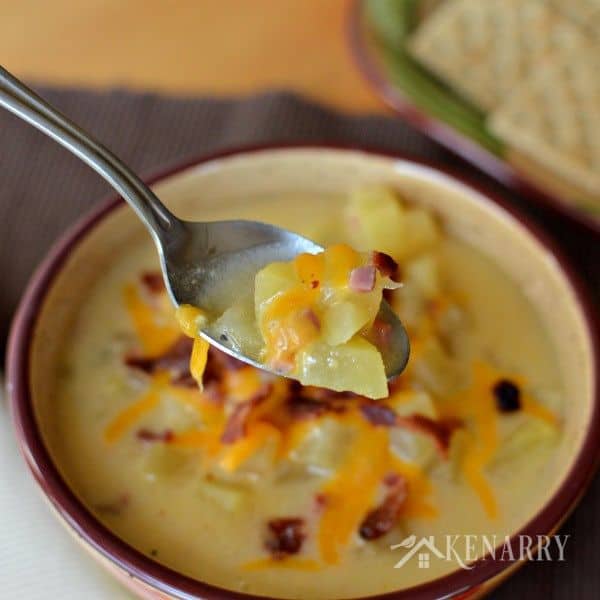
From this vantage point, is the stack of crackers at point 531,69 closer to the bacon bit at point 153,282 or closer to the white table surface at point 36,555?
the bacon bit at point 153,282

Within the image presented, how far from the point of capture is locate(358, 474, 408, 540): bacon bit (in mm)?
1151

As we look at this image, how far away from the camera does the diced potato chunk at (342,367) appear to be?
1.00 metres

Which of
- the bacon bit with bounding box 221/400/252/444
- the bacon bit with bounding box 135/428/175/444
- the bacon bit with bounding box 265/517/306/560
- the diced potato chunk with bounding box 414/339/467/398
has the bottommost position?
the bacon bit with bounding box 265/517/306/560

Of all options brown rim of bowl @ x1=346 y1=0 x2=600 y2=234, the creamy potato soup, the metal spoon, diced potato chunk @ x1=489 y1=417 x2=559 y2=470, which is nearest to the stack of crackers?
brown rim of bowl @ x1=346 y1=0 x2=600 y2=234

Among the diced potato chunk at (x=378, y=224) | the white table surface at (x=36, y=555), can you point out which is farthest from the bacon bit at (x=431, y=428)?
the white table surface at (x=36, y=555)

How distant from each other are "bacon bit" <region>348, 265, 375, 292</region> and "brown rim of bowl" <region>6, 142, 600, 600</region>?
357 mm

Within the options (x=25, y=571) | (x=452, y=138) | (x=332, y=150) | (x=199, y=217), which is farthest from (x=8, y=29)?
(x=25, y=571)

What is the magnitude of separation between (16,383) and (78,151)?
1.21 feet

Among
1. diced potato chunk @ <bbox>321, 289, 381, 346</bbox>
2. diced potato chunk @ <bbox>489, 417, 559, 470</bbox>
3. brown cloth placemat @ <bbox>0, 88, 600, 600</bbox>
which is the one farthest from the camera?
brown cloth placemat @ <bbox>0, 88, 600, 600</bbox>

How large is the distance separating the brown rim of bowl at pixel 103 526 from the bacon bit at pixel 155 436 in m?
0.16

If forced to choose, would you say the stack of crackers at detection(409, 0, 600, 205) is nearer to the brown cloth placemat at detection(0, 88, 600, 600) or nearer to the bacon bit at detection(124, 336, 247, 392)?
the brown cloth placemat at detection(0, 88, 600, 600)

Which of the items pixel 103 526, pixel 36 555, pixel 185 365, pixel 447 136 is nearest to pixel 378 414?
pixel 185 365

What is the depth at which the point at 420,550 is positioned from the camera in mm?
1146

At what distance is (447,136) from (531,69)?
0.88 ft
